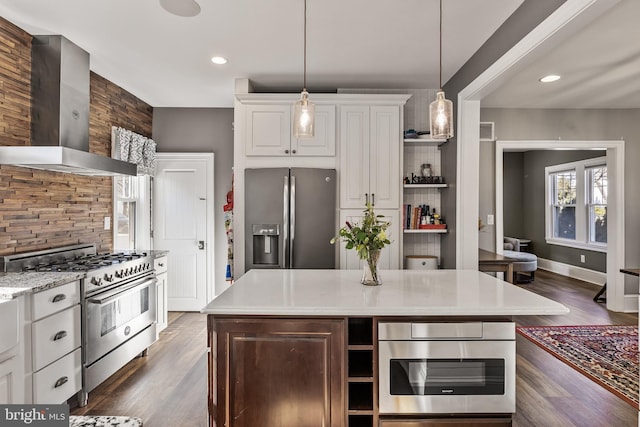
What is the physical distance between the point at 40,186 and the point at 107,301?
1066 millimetres

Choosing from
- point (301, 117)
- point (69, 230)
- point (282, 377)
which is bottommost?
point (282, 377)

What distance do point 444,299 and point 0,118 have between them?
3.07 meters

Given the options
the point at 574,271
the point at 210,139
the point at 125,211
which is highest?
the point at 210,139

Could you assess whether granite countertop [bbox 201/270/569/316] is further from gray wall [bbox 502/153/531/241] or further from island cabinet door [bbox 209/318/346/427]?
gray wall [bbox 502/153/531/241]

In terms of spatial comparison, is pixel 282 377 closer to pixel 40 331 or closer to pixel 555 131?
pixel 40 331

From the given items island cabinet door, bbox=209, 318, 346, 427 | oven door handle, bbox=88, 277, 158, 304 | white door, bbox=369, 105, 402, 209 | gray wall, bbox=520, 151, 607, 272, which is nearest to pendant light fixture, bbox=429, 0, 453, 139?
island cabinet door, bbox=209, 318, 346, 427

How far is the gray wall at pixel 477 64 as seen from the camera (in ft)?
7.31

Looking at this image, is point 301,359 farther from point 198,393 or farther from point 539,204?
point 539,204

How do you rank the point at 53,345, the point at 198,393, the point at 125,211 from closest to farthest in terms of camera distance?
the point at 53,345, the point at 198,393, the point at 125,211

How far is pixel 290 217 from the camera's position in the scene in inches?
139

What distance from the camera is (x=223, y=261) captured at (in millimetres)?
4777

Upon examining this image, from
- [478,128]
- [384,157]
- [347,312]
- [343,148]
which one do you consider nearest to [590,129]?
[478,128]

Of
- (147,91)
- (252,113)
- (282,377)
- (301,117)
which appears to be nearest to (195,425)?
(282,377)

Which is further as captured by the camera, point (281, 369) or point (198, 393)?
point (198, 393)
